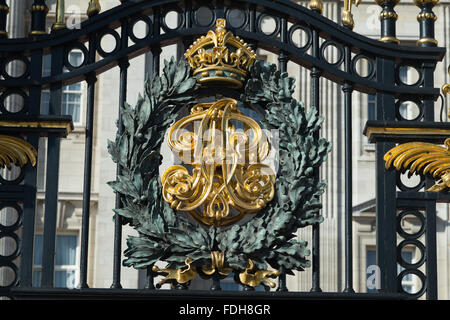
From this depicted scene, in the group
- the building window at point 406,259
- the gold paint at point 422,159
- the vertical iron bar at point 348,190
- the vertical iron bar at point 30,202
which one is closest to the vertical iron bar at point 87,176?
the vertical iron bar at point 30,202

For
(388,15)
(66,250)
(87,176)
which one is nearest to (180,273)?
(87,176)

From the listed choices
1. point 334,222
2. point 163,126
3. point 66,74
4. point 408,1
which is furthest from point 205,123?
point 408,1

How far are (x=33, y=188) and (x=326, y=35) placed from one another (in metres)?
3.40

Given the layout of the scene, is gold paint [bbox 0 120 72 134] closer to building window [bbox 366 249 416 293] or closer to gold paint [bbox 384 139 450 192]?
gold paint [bbox 384 139 450 192]

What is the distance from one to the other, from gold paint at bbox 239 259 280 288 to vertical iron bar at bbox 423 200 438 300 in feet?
5.01

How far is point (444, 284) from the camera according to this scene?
84.2ft

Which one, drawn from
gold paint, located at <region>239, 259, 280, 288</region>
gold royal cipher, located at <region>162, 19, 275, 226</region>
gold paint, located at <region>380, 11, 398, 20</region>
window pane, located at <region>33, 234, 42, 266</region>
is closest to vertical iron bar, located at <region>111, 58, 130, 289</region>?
gold royal cipher, located at <region>162, 19, 275, 226</region>

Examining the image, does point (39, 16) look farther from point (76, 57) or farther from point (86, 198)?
point (76, 57)

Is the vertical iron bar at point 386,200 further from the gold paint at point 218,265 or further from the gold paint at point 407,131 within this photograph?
the gold paint at point 218,265

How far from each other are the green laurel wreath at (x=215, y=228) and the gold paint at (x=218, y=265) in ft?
0.17

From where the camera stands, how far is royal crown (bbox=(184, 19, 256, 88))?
14172 mm

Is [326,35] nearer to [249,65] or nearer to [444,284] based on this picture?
[249,65]

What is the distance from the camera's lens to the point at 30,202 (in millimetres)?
13977

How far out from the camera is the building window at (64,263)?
25.1m
